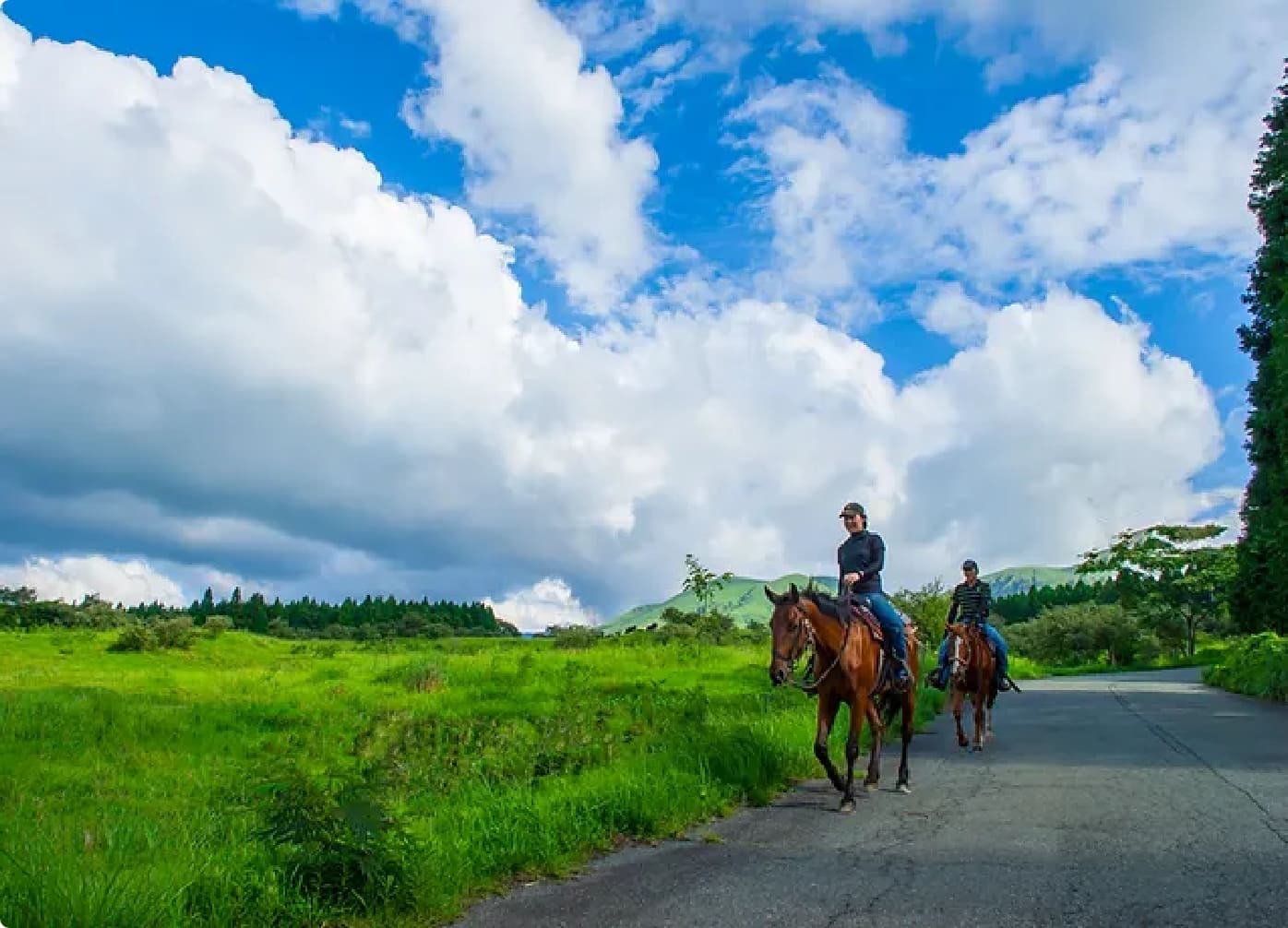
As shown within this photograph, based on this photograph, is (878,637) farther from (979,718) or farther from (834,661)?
Result: (979,718)

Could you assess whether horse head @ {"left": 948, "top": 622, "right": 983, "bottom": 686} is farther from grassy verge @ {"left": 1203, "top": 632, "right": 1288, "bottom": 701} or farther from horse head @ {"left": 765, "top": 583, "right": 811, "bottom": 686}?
grassy verge @ {"left": 1203, "top": 632, "right": 1288, "bottom": 701}

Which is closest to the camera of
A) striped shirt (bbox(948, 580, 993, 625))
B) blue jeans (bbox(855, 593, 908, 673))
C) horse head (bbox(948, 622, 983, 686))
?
blue jeans (bbox(855, 593, 908, 673))

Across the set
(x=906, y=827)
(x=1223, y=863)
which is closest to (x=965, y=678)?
(x=906, y=827)

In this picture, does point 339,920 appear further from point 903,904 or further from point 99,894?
point 903,904

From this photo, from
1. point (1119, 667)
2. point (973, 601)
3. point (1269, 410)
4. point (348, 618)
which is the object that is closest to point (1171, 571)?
point (1119, 667)

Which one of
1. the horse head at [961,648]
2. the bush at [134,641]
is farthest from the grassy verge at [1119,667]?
the bush at [134,641]

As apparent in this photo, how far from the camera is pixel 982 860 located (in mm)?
7199

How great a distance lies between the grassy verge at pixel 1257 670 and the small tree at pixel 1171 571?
25.4 meters

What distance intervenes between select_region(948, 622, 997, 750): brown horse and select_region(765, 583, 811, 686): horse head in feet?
21.4

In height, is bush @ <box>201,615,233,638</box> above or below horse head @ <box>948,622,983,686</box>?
above

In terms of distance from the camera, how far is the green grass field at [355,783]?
18.5ft

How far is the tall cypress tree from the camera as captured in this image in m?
23.8

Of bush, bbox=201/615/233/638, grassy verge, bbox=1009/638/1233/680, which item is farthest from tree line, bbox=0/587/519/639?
grassy verge, bbox=1009/638/1233/680

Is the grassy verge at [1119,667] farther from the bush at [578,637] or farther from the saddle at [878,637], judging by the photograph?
the saddle at [878,637]
